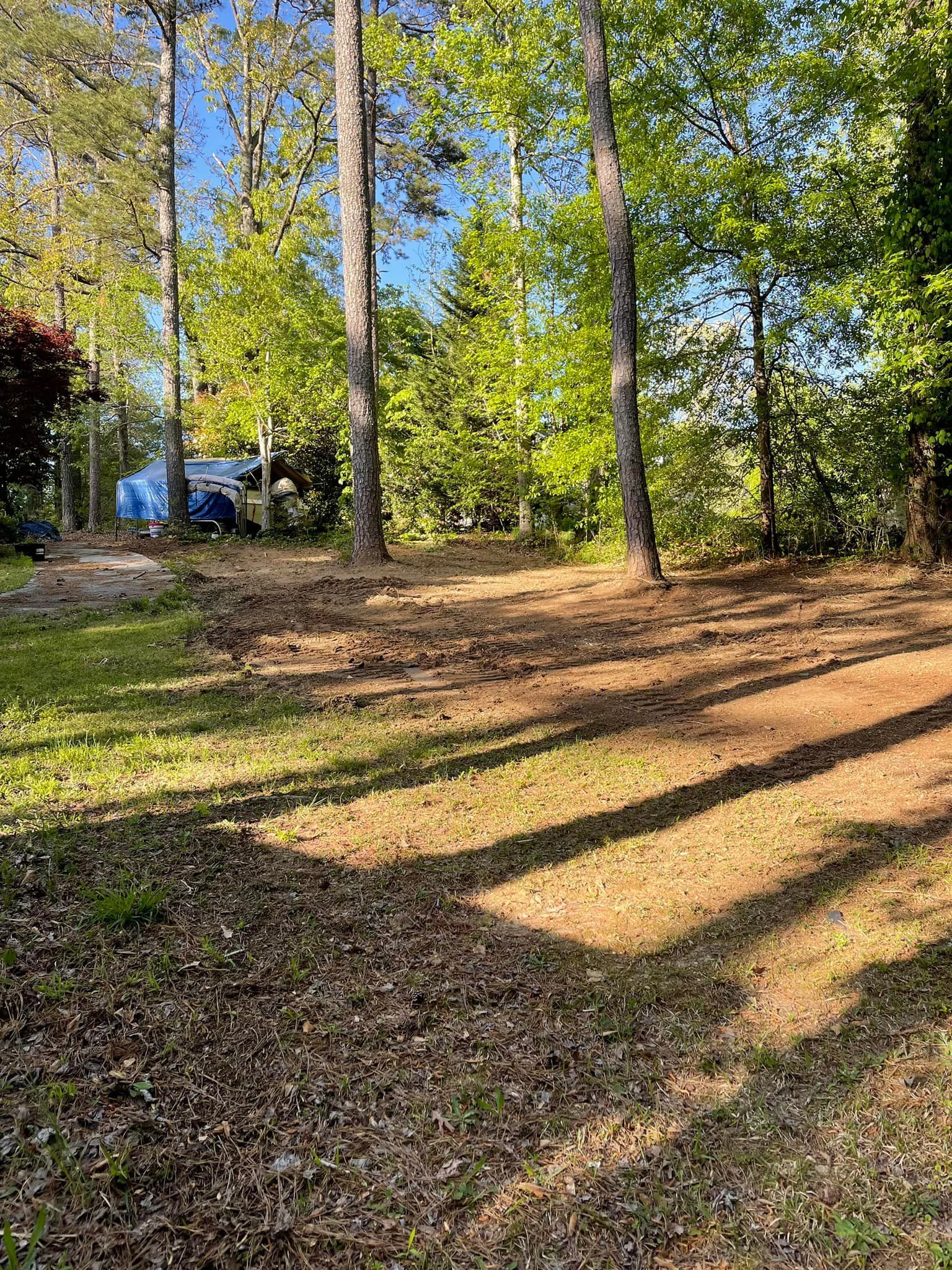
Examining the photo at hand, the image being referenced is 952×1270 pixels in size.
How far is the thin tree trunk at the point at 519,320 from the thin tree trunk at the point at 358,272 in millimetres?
2449

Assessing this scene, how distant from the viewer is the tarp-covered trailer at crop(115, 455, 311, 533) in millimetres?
20609

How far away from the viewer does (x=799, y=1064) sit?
6.29 ft

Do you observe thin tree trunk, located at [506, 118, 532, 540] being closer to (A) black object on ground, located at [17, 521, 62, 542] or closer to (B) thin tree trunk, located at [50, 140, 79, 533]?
(B) thin tree trunk, located at [50, 140, 79, 533]

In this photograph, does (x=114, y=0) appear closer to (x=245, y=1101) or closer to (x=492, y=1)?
(x=492, y=1)

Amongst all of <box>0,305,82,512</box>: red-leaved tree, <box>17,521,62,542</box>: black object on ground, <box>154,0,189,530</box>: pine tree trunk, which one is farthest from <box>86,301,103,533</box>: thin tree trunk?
<box>0,305,82,512</box>: red-leaved tree

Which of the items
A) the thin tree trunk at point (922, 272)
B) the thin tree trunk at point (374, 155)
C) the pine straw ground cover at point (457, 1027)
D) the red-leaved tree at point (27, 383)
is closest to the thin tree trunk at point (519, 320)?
the thin tree trunk at point (374, 155)

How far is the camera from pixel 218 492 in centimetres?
2080

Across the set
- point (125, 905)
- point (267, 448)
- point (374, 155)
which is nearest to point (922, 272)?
point (125, 905)

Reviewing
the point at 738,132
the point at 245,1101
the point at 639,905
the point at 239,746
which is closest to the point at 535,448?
the point at 738,132

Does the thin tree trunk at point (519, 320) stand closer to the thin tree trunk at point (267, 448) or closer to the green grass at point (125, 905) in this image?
the thin tree trunk at point (267, 448)

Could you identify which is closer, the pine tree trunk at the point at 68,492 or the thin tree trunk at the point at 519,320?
the thin tree trunk at the point at 519,320

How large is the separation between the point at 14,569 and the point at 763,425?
1132cm

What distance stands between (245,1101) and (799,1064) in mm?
1470

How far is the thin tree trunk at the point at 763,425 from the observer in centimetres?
1040
